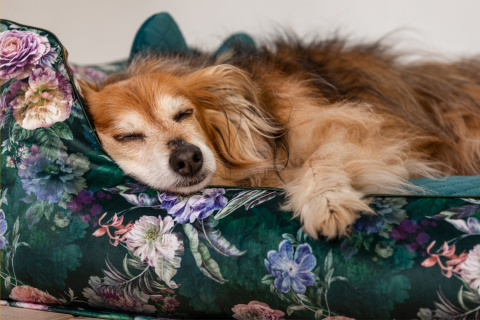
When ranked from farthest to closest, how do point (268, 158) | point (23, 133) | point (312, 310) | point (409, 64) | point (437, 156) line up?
point (409, 64) → point (437, 156) → point (268, 158) → point (23, 133) → point (312, 310)

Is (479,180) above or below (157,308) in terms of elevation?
above

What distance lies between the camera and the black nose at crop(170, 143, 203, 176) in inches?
69.7

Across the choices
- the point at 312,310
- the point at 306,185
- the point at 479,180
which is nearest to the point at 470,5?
the point at 479,180

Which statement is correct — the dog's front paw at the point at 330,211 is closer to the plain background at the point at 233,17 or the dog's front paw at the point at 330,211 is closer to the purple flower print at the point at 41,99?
the purple flower print at the point at 41,99

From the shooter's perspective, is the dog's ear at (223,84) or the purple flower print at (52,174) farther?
the dog's ear at (223,84)

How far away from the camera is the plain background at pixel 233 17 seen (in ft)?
13.5

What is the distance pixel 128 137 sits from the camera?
75.5 inches

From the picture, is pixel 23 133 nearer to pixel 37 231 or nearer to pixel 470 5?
pixel 37 231

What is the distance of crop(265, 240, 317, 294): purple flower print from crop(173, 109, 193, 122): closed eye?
26.2 inches

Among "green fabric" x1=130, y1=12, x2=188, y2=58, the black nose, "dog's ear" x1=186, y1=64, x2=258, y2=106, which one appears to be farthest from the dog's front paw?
"green fabric" x1=130, y1=12, x2=188, y2=58

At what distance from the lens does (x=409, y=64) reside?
284cm

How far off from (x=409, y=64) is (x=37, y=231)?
6.31ft

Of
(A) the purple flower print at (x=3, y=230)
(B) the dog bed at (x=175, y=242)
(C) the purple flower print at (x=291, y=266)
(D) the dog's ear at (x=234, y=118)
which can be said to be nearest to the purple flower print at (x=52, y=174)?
(B) the dog bed at (x=175, y=242)

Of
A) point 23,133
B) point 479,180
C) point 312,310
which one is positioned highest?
point 23,133
